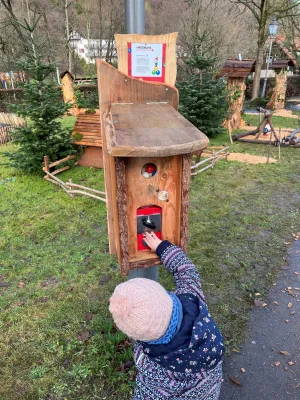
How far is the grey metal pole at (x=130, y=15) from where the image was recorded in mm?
1758

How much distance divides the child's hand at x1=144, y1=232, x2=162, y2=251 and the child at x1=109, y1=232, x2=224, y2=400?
0.37m

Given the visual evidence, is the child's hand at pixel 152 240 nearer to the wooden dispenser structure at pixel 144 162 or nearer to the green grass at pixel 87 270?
the wooden dispenser structure at pixel 144 162

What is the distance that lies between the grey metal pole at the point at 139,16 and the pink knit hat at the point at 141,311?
1.46m

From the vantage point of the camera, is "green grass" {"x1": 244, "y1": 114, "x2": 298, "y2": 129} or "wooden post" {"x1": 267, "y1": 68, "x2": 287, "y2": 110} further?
"wooden post" {"x1": 267, "y1": 68, "x2": 287, "y2": 110}

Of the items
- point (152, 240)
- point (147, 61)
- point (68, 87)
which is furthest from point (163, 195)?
point (68, 87)

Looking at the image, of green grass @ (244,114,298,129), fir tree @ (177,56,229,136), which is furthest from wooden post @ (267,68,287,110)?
fir tree @ (177,56,229,136)

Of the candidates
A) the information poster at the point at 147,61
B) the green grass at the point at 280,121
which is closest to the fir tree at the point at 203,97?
the green grass at the point at 280,121

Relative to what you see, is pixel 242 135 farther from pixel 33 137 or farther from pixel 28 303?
pixel 28 303

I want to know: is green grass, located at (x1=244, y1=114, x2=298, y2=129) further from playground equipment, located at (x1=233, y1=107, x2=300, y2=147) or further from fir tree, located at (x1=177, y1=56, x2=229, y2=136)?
fir tree, located at (x1=177, y1=56, x2=229, y2=136)

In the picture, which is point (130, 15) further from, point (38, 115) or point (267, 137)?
point (267, 137)

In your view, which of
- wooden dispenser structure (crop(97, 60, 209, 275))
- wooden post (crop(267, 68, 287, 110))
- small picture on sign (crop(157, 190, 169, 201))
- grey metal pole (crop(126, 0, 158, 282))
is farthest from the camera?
wooden post (crop(267, 68, 287, 110))

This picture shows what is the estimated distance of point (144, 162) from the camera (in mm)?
1794

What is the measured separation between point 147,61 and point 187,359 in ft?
5.37

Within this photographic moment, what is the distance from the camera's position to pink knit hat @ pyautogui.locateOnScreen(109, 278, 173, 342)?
4.02ft
